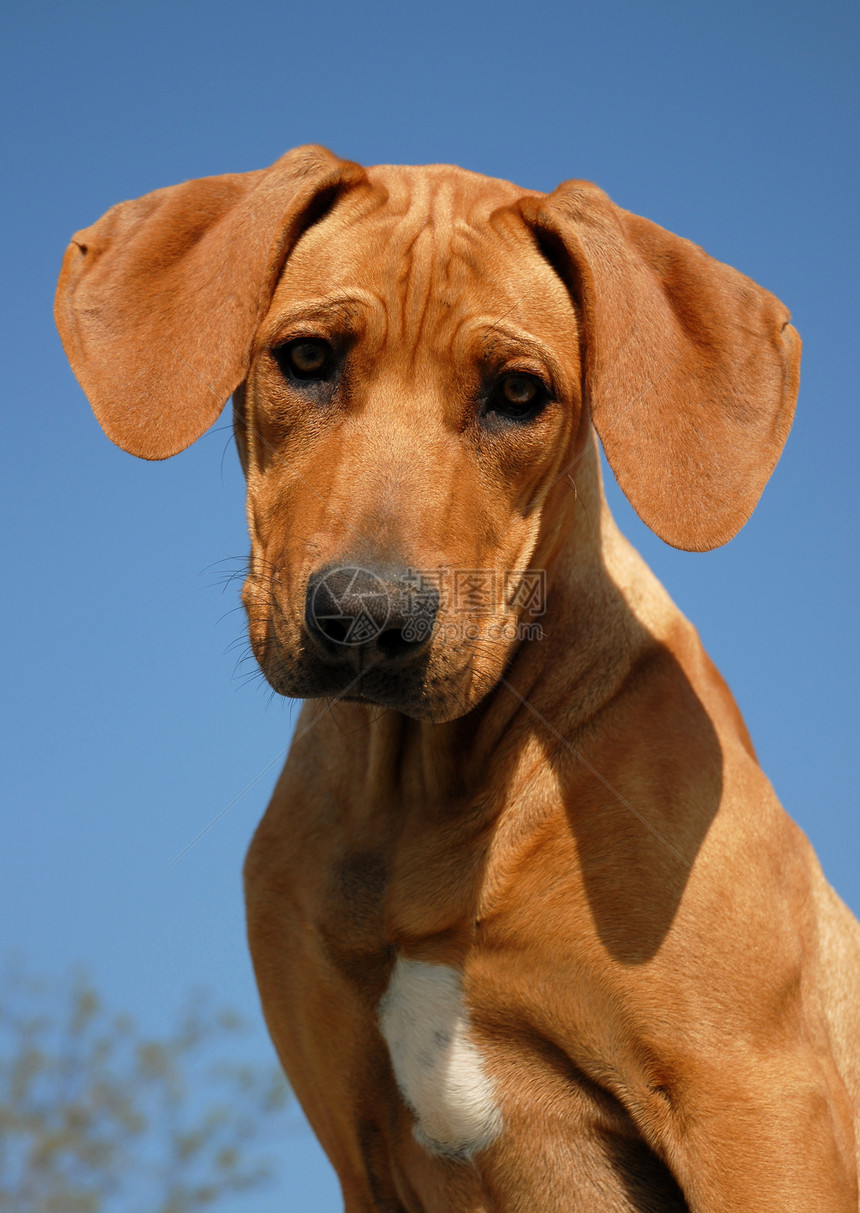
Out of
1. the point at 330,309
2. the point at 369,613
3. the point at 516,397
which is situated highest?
the point at 330,309

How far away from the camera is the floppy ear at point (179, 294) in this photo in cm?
339

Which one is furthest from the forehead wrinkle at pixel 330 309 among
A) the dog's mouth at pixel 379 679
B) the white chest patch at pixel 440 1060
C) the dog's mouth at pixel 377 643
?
the white chest patch at pixel 440 1060

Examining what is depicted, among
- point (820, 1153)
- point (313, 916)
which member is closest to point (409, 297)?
point (313, 916)

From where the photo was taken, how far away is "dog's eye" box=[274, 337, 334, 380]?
339cm

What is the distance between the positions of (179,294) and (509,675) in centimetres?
149

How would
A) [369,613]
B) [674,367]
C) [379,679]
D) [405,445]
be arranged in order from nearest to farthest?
[369,613] → [379,679] → [405,445] → [674,367]

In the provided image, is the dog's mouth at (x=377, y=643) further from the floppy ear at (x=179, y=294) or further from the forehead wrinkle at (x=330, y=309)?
the forehead wrinkle at (x=330, y=309)

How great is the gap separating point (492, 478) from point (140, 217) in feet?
4.70

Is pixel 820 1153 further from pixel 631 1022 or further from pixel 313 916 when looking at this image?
pixel 313 916

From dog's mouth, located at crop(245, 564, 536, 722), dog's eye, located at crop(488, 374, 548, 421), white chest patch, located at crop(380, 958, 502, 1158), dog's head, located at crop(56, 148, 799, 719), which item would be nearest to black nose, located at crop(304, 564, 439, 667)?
dog's mouth, located at crop(245, 564, 536, 722)

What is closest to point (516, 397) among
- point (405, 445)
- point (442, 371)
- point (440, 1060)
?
point (442, 371)

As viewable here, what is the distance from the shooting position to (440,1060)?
11.3 ft

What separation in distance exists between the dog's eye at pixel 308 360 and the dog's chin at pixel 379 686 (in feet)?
2.73

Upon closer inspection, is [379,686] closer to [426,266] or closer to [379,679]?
[379,679]
